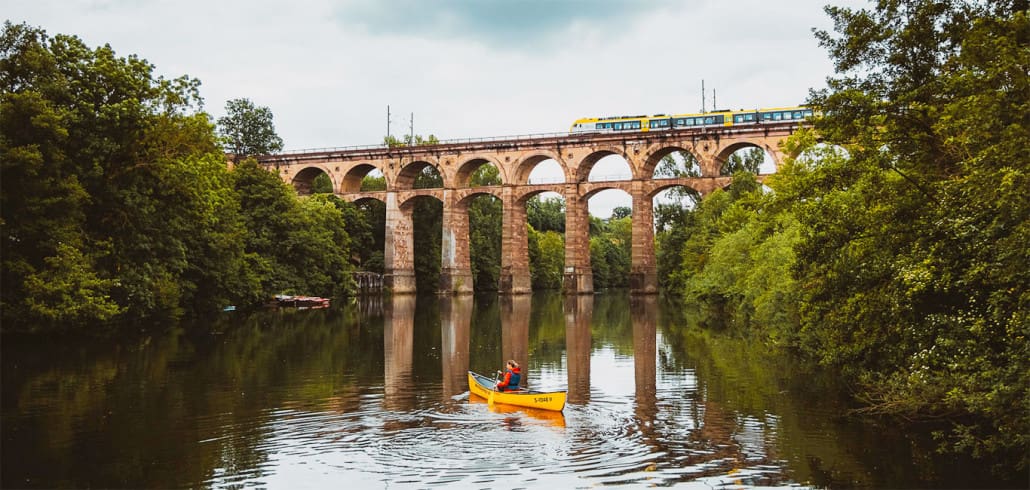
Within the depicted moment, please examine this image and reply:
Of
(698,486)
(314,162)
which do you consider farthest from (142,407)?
(314,162)

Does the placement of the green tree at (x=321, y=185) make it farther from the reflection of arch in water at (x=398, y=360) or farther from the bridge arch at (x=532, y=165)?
the reflection of arch in water at (x=398, y=360)

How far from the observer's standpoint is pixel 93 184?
28.2m

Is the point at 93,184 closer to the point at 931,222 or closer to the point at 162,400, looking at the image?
the point at 162,400

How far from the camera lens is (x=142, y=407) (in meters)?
16.5

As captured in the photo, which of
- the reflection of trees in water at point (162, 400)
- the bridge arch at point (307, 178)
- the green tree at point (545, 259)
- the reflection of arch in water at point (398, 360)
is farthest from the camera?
the green tree at point (545, 259)

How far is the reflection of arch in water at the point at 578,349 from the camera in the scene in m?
18.9

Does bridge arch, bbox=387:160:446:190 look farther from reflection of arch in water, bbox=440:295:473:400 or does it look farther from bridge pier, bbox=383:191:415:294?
reflection of arch in water, bbox=440:295:473:400

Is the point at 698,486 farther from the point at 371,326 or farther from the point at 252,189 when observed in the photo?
the point at 252,189

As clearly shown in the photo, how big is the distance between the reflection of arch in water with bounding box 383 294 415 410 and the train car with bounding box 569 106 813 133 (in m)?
25.0

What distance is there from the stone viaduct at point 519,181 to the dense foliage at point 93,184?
33.0 m

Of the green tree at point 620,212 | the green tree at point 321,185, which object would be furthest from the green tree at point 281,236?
the green tree at point 620,212

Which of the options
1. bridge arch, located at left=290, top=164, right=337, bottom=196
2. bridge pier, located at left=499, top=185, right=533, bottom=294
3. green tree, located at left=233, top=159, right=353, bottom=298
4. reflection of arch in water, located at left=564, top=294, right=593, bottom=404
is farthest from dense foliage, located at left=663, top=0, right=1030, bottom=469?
bridge arch, located at left=290, top=164, right=337, bottom=196

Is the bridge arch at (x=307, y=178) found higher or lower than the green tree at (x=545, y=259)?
higher

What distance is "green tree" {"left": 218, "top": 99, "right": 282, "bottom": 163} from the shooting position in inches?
3381
